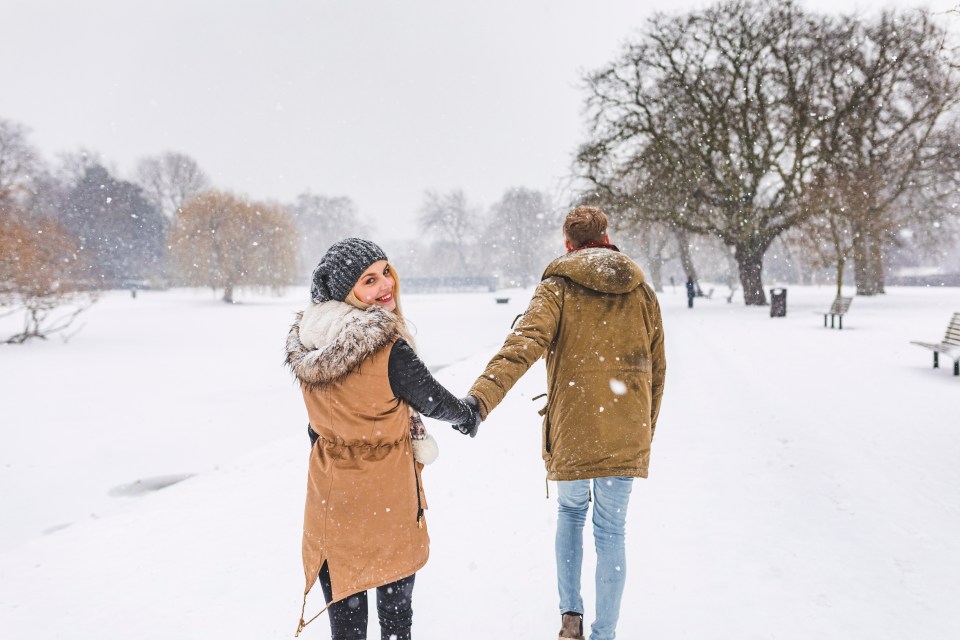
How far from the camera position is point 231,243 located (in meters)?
34.1

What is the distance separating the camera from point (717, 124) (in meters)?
21.8

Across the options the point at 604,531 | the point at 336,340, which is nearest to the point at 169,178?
the point at 336,340

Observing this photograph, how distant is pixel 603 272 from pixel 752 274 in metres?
23.4

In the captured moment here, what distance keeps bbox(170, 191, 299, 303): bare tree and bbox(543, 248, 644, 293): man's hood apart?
3479 cm

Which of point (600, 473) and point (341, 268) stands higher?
point (341, 268)

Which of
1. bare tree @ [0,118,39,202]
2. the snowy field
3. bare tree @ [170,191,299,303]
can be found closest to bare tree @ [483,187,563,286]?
bare tree @ [170,191,299,303]


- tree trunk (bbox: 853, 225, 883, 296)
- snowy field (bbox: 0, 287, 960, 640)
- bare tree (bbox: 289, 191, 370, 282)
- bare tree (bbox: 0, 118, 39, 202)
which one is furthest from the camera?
bare tree (bbox: 289, 191, 370, 282)

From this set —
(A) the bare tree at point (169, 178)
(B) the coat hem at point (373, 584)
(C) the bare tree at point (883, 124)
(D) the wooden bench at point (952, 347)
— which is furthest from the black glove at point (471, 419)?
(A) the bare tree at point (169, 178)

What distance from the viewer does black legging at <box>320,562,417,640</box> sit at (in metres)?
2.04

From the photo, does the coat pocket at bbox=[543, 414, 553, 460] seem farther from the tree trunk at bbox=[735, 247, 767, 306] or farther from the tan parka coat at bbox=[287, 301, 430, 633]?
the tree trunk at bbox=[735, 247, 767, 306]

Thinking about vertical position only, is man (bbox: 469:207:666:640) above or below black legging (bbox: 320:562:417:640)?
above

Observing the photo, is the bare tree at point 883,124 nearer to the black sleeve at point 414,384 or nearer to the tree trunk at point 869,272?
the tree trunk at point 869,272

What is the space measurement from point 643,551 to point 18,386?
12.4 meters

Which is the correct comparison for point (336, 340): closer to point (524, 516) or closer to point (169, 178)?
point (524, 516)
